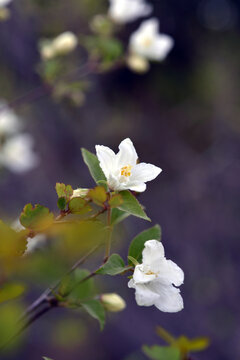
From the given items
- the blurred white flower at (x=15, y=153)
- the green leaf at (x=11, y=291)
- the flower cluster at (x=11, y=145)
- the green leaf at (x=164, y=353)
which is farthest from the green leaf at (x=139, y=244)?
the blurred white flower at (x=15, y=153)

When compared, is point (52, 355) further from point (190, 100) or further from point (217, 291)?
point (190, 100)

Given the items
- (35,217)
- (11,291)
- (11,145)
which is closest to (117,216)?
(35,217)

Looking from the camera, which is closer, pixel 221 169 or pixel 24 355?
pixel 24 355

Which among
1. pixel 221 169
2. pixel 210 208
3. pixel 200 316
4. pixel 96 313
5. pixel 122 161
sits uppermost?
pixel 221 169

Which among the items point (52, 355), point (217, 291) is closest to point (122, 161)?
point (52, 355)

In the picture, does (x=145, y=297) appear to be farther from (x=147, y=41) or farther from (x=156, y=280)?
(x=147, y=41)

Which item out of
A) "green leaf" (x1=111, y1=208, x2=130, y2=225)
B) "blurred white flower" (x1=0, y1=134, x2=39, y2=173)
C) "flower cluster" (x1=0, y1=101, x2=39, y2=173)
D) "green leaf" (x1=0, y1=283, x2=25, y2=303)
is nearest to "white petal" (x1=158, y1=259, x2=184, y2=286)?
"green leaf" (x1=111, y1=208, x2=130, y2=225)
